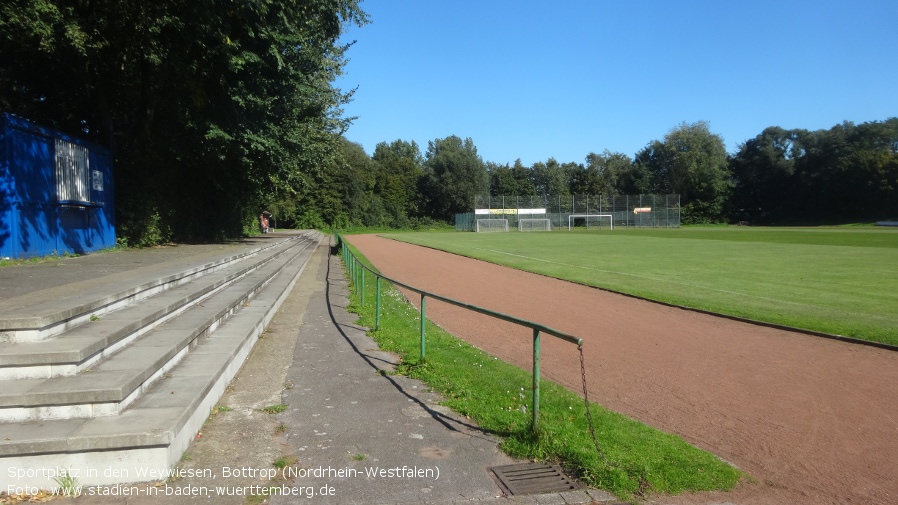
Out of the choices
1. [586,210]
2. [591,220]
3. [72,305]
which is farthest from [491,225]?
[72,305]

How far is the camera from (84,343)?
5.16 metres

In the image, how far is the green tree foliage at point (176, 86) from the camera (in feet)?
54.1

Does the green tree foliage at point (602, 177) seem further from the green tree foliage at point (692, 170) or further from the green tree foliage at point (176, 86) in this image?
the green tree foliage at point (176, 86)

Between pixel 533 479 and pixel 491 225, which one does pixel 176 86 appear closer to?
pixel 533 479

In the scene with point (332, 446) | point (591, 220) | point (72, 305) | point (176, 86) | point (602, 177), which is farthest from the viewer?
point (602, 177)

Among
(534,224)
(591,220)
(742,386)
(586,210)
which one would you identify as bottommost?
(742,386)

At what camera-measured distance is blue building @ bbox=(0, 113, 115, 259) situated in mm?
13664

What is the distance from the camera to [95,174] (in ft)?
60.4

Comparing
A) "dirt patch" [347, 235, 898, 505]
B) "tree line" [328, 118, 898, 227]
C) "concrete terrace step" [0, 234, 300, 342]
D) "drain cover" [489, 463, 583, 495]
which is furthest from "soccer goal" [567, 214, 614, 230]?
"drain cover" [489, 463, 583, 495]

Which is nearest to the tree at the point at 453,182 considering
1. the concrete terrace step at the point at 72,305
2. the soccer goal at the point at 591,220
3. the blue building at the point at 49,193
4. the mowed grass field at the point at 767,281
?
the soccer goal at the point at 591,220

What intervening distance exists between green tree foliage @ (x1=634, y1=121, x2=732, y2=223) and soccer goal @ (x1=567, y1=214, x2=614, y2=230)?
53.2ft

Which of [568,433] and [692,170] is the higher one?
[692,170]

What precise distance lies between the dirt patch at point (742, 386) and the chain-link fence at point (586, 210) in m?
72.3

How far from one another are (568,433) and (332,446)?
1.97 m
